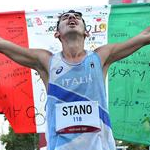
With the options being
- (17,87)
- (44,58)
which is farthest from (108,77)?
(44,58)

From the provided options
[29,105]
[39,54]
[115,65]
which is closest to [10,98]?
[29,105]

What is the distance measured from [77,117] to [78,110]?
5cm

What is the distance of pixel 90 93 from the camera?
3.87 m

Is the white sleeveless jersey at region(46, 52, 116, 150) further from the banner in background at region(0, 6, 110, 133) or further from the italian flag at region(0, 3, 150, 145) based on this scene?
the banner in background at region(0, 6, 110, 133)

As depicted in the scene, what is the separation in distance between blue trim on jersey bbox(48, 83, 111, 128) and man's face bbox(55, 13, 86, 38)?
1.27ft

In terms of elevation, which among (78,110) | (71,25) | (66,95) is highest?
(71,25)

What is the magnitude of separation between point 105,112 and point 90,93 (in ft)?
0.58

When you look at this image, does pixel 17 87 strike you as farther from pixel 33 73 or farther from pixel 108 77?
pixel 108 77

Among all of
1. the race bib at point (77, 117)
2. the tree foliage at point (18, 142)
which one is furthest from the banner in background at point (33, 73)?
the tree foliage at point (18, 142)

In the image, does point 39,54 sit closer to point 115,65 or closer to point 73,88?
point 73,88

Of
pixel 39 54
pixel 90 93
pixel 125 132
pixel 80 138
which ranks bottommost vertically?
pixel 125 132

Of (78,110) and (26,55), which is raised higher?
(26,55)

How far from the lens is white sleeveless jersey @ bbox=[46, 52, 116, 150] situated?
12.5 ft

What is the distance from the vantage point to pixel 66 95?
3877mm
